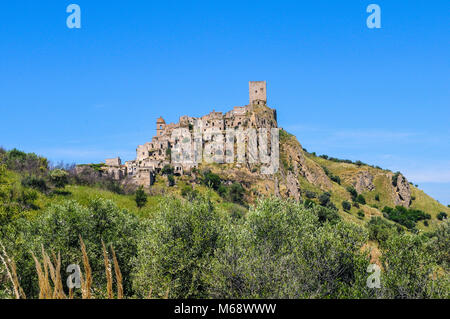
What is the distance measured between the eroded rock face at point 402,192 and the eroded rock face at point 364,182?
34.3 feet

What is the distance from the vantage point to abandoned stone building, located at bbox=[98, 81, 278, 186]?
124m

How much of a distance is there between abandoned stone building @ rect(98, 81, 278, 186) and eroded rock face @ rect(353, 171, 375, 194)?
5374 cm

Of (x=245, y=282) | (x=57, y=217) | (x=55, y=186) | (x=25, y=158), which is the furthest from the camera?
(x=25, y=158)

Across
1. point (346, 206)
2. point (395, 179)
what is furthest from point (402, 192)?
point (346, 206)

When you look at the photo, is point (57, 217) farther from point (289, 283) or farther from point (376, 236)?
point (376, 236)

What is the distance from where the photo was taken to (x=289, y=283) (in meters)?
19.4

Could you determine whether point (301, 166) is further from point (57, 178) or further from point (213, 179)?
point (57, 178)

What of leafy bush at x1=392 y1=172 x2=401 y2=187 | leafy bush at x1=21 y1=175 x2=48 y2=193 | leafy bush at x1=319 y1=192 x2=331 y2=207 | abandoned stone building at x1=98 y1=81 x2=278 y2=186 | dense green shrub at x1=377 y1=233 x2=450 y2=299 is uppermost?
abandoned stone building at x1=98 y1=81 x2=278 y2=186

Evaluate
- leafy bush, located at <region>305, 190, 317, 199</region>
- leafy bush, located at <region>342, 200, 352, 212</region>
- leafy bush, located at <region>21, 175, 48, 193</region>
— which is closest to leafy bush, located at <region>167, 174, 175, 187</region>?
leafy bush, located at <region>305, 190, 317, 199</region>

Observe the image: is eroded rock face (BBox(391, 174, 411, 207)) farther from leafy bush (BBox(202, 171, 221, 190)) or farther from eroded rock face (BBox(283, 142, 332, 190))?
leafy bush (BBox(202, 171, 221, 190))

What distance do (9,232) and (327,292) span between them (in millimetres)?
27572

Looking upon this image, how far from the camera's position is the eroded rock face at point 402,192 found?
552 ft

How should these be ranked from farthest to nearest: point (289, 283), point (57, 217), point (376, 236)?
point (376, 236)
point (57, 217)
point (289, 283)
